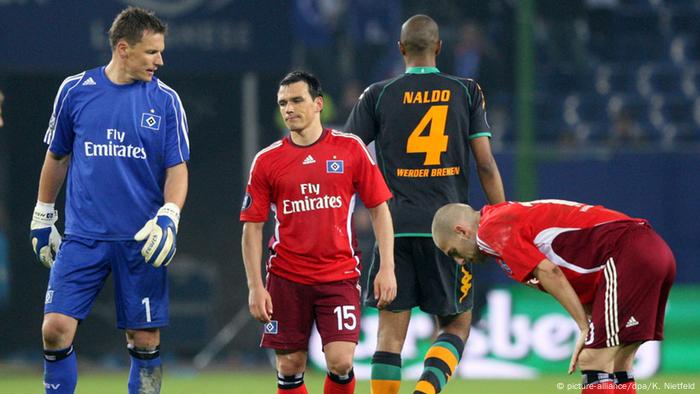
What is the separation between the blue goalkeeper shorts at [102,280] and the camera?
681 cm

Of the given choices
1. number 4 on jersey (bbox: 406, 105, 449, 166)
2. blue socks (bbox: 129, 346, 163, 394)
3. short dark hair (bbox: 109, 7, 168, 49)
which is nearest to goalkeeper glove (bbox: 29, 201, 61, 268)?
blue socks (bbox: 129, 346, 163, 394)

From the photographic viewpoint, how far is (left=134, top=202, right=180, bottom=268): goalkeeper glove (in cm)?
672

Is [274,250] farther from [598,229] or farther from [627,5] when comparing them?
[627,5]

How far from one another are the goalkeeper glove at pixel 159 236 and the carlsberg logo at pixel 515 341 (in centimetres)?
461

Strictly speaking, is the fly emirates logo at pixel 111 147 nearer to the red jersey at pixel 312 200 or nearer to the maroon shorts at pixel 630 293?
the red jersey at pixel 312 200

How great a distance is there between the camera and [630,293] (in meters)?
6.38

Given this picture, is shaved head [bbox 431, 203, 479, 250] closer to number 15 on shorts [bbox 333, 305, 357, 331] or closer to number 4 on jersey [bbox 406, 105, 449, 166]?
number 15 on shorts [bbox 333, 305, 357, 331]

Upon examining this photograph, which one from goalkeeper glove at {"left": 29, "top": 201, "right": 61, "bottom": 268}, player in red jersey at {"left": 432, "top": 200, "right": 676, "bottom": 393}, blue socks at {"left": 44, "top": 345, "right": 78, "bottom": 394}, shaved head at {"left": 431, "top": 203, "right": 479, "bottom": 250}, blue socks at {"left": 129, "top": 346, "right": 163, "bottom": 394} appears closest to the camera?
player in red jersey at {"left": 432, "top": 200, "right": 676, "bottom": 393}

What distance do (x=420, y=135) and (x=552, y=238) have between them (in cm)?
125

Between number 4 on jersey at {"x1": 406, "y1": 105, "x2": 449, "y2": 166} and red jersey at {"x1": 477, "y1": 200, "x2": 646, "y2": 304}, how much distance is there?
0.93m

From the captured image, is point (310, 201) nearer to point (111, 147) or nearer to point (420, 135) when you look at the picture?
point (420, 135)

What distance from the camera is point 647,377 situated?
11258 millimetres

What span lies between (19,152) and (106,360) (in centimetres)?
221

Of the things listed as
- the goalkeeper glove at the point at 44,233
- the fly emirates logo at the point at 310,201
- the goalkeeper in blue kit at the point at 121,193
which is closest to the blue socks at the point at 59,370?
the goalkeeper in blue kit at the point at 121,193
